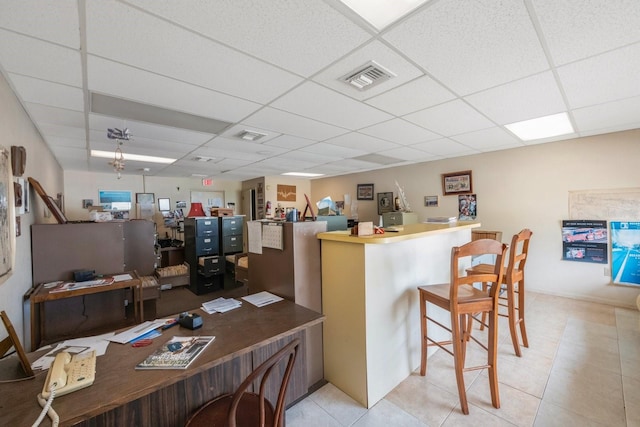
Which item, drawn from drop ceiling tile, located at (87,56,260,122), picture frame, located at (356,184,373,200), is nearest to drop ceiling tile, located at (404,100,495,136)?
drop ceiling tile, located at (87,56,260,122)

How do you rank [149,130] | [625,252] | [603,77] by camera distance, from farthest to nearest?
[625,252] → [149,130] → [603,77]

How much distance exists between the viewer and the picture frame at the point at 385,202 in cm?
607

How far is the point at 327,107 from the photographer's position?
2406 mm

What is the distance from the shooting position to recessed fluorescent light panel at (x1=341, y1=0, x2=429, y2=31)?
4.03ft

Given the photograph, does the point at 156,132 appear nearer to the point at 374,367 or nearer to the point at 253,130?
the point at 253,130

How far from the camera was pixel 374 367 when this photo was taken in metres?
1.90

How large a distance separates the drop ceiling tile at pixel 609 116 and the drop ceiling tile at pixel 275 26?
2.76 meters

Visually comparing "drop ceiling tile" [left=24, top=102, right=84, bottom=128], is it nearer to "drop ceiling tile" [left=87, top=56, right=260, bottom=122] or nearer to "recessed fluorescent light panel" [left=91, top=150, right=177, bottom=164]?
"drop ceiling tile" [left=87, top=56, right=260, bottom=122]

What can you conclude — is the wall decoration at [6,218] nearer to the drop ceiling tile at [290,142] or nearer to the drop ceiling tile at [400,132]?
the drop ceiling tile at [290,142]

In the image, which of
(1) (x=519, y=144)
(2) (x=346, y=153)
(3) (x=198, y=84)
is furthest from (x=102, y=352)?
(1) (x=519, y=144)

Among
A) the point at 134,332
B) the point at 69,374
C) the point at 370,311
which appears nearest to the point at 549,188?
the point at 370,311

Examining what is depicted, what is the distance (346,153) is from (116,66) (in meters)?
3.30

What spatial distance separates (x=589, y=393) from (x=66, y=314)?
14.0ft

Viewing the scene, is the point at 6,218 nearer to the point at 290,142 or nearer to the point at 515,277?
the point at 290,142
